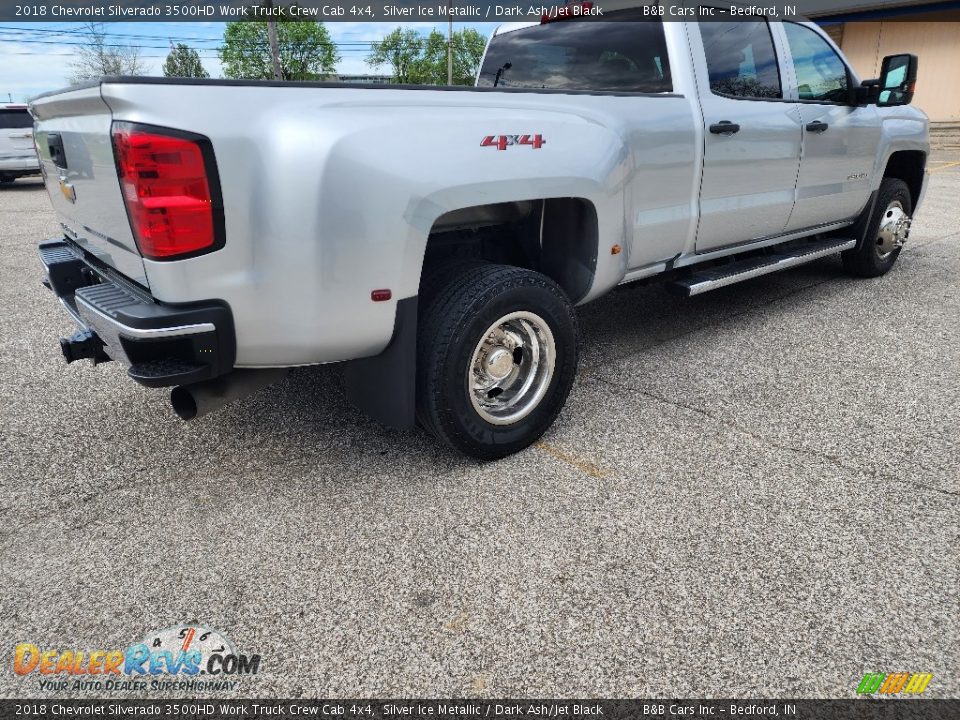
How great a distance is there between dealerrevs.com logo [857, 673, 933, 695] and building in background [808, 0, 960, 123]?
901 inches

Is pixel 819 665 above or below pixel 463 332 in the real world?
below

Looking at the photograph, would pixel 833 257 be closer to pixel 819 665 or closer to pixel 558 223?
pixel 558 223

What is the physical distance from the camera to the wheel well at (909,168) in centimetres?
586

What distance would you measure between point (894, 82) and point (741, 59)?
4.72 feet

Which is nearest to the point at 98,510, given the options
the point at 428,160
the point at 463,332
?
the point at 463,332

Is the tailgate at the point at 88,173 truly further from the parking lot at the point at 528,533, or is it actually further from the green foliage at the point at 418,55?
the green foliage at the point at 418,55

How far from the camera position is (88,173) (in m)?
2.53

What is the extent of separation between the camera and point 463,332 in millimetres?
2744

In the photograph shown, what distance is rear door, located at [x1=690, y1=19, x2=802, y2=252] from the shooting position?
3848mm

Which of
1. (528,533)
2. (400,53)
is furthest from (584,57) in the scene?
(400,53)

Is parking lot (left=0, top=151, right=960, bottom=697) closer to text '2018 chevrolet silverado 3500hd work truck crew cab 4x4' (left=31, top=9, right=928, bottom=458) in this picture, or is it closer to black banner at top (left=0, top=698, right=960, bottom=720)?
black banner at top (left=0, top=698, right=960, bottom=720)

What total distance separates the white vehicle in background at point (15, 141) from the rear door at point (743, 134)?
47.0 ft

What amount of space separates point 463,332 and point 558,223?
967 millimetres

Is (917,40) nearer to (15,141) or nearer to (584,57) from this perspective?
(584,57)
